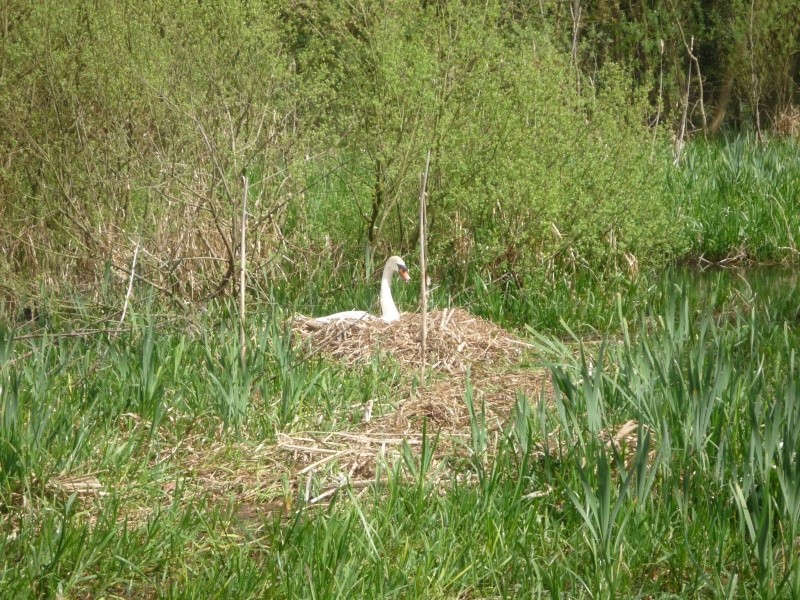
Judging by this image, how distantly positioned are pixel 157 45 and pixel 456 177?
2288mm

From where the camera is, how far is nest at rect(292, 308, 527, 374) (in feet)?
21.9

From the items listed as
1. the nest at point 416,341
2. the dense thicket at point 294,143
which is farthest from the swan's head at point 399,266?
the dense thicket at point 294,143

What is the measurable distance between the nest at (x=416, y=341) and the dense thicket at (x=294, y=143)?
1273 millimetres

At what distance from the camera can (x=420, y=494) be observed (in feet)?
13.9

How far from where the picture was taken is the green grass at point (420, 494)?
12.2 feet

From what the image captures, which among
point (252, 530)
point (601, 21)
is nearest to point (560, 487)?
point (252, 530)

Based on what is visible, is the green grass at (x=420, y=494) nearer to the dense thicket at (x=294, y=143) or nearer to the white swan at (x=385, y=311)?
the white swan at (x=385, y=311)

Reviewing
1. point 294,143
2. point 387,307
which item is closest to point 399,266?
point 387,307

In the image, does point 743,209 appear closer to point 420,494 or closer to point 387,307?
point 387,307

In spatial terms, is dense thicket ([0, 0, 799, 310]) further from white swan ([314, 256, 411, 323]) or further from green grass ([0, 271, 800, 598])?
green grass ([0, 271, 800, 598])

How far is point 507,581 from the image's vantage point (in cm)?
386

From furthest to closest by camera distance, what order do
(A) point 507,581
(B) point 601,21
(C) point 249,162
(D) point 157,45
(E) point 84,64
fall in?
(B) point 601,21
(E) point 84,64
(D) point 157,45
(C) point 249,162
(A) point 507,581

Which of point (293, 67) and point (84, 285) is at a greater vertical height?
point (293, 67)

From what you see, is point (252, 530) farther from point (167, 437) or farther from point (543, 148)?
point (543, 148)
